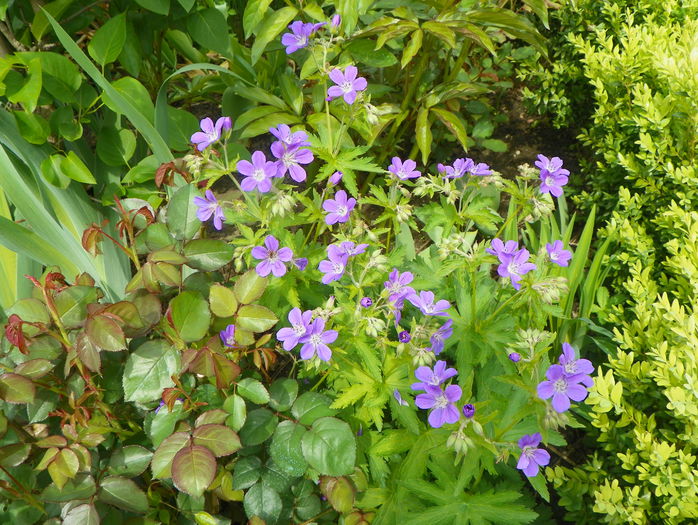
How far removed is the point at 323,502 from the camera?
152 cm

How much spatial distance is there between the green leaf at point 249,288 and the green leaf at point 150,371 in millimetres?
206

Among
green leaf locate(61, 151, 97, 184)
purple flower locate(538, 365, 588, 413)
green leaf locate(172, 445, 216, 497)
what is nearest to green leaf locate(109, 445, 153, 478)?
green leaf locate(172, 445, 216, 497)

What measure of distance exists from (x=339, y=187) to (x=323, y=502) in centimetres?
122

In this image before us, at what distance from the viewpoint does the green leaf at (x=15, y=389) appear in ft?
3.96

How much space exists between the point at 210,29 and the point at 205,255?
1.01 meters

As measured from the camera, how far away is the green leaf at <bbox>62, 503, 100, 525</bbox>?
1.20 meters

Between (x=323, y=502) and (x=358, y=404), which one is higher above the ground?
(x=358, y=404)

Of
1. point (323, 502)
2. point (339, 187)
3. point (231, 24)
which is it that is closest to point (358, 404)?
point (323, 502)

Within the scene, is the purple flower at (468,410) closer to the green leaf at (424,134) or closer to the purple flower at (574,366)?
the purple flower at (574,366)

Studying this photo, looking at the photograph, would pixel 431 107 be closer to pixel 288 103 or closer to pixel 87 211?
pixel 288 103

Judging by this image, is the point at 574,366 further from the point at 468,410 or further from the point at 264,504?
the point at 264,504

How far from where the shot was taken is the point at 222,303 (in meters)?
1.31

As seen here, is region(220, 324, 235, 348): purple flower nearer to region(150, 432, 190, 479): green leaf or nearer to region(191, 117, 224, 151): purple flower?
region(150, 432, 190, 479): green leaf

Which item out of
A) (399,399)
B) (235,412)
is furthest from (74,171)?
(399,399)
